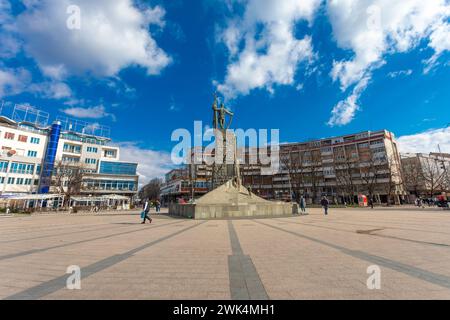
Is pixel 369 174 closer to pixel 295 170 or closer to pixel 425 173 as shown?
pixel 425 173

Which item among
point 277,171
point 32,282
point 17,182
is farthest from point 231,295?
point 277,171

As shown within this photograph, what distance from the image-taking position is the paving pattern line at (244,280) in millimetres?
3004

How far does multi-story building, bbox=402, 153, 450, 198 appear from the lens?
52.6 m

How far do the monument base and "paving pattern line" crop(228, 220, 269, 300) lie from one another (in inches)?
459

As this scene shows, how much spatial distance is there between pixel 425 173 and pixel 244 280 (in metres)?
66.4

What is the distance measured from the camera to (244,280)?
362 centimetres

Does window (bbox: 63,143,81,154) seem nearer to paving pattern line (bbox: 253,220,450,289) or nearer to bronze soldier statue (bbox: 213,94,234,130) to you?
bronze soldier statue (bbox: 213,94,234,130)

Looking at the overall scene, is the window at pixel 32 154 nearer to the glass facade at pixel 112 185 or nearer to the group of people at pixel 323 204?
the glass facade at pixel 112 185

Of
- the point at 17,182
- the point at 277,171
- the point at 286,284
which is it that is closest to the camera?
the point at 286,284
